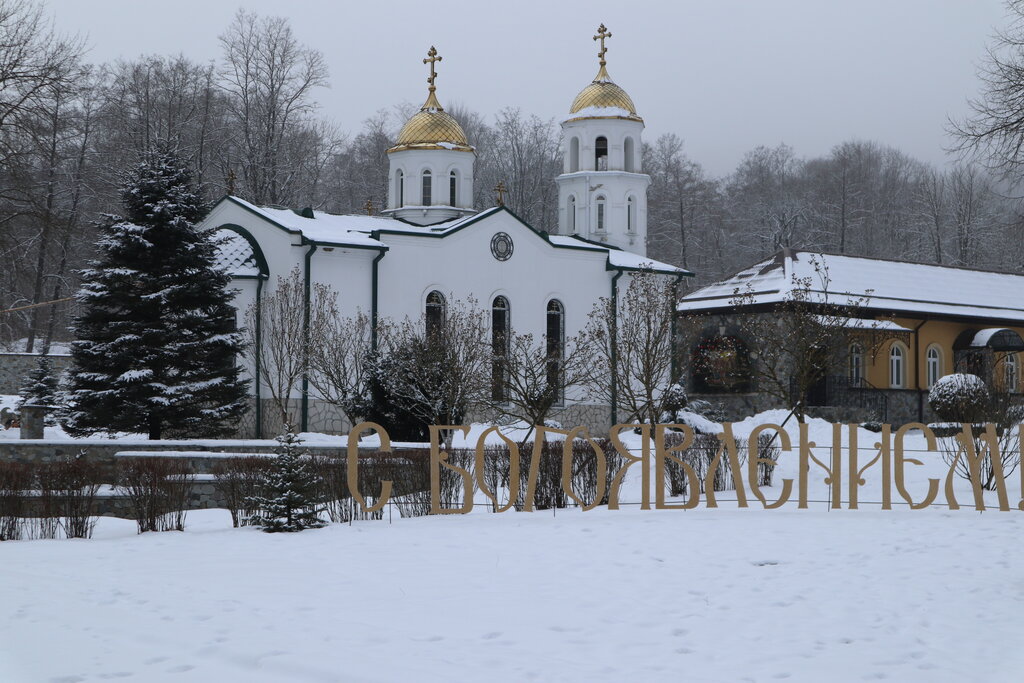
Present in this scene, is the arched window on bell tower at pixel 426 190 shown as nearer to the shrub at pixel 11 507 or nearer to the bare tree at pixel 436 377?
the bare tree at pixel 436 377

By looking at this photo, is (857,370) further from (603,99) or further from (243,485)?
(243,485)

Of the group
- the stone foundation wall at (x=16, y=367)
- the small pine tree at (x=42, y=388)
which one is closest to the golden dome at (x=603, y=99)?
the small pine tree at (x=42, y=388)

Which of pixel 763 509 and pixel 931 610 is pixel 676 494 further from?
pixel 931 610

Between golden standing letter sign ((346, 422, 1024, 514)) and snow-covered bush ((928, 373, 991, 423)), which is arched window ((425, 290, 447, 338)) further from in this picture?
golden standing letter sign ((346, 422, 1024, 514))

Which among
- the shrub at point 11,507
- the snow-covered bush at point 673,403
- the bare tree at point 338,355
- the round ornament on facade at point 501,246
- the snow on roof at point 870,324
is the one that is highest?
the round ornament on facade at point 501,246

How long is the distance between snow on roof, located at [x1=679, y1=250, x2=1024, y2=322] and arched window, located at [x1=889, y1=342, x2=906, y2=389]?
1153mm

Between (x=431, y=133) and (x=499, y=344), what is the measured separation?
761cm

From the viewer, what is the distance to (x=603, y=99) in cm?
3259

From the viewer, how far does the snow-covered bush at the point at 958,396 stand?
1962cm

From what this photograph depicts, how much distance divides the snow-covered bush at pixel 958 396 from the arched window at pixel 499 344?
27.0 ft

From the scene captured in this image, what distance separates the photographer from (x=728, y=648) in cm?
869

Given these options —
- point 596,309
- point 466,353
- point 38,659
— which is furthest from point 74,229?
point 38,659

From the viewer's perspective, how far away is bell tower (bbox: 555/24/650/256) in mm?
32594

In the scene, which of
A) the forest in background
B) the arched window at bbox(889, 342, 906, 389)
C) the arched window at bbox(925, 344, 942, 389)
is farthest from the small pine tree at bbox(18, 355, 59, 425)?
the arched window at bbox(925, 344, 942, 389)
